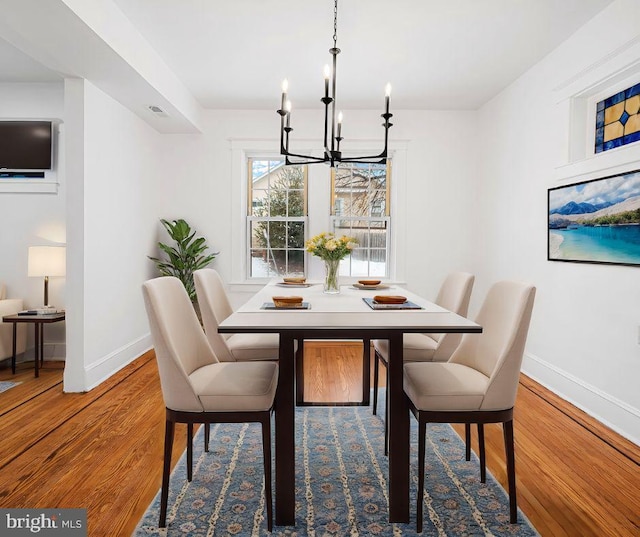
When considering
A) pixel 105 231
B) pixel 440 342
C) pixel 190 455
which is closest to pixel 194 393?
pixel 190 455

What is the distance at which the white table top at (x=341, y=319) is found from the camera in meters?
1.75

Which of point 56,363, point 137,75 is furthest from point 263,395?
point 56,363

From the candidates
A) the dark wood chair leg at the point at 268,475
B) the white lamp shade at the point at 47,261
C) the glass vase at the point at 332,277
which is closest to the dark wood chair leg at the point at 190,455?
the dark wood chair leg at the point at 268,475

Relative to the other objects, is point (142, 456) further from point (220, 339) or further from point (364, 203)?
point (364, 203)

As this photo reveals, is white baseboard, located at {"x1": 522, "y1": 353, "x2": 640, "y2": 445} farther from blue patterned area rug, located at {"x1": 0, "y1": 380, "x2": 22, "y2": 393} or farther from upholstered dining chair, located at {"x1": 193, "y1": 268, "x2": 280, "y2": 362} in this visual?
blue patterned area rug, located at {"x1": 0, "y1": 380, "x2": 22, "y2": 393}

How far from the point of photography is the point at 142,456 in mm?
2414

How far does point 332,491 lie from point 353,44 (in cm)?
316

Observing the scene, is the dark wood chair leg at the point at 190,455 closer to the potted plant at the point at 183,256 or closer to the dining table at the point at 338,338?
the dining table at the point at 338,338

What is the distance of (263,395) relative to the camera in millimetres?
1812

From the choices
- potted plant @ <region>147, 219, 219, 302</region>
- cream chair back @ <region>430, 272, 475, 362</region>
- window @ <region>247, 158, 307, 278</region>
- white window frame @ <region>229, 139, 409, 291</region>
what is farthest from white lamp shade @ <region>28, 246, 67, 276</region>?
cream chair back @ <region>430, 272, 475, 362</region>

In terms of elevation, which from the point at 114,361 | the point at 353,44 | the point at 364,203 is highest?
the point at 353,44

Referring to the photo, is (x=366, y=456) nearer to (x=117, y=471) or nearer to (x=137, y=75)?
(x=117, y=471)

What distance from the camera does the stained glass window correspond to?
2.90 metres

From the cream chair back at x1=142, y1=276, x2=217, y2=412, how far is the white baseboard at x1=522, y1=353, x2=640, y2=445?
2548mm
